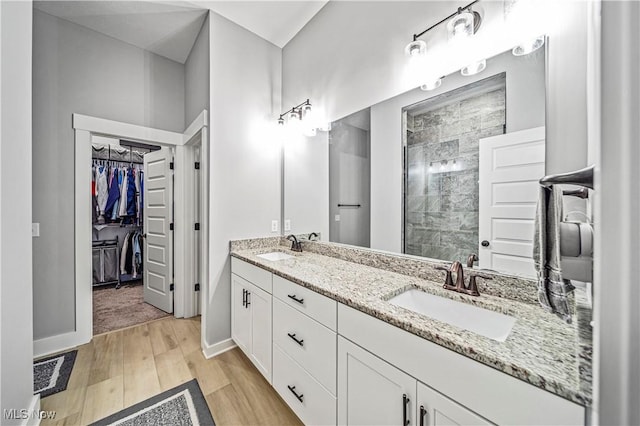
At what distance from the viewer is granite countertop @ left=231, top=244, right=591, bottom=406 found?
61cm

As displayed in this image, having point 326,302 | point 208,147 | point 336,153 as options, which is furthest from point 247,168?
point 326,302

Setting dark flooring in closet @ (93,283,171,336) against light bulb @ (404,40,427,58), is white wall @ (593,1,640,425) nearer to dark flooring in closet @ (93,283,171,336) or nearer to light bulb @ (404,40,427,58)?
light bulb @ (404,40,427,58)

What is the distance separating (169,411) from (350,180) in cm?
193

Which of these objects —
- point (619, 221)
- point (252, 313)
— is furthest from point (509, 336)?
point (252, 313)

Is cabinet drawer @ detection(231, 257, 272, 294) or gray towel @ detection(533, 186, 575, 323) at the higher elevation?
gray towel @ detection(533, 186, 575, 323)

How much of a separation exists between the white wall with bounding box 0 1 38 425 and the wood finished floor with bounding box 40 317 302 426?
0.95ft

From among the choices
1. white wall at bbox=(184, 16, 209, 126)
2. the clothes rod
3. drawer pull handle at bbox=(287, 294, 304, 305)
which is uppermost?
white wall at bbox=(184, 16, 209, 126)

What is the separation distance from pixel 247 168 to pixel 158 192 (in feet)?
4.64

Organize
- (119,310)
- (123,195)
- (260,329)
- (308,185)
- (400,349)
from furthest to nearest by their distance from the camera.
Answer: (123,195), (119,310), (308,185), (260,329), (400,349)

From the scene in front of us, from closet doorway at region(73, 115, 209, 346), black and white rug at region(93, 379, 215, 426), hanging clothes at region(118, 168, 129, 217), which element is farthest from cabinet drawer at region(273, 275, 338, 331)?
hanging clothes at region(118, 168, 129, 217)

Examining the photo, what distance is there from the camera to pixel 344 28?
1.91m
